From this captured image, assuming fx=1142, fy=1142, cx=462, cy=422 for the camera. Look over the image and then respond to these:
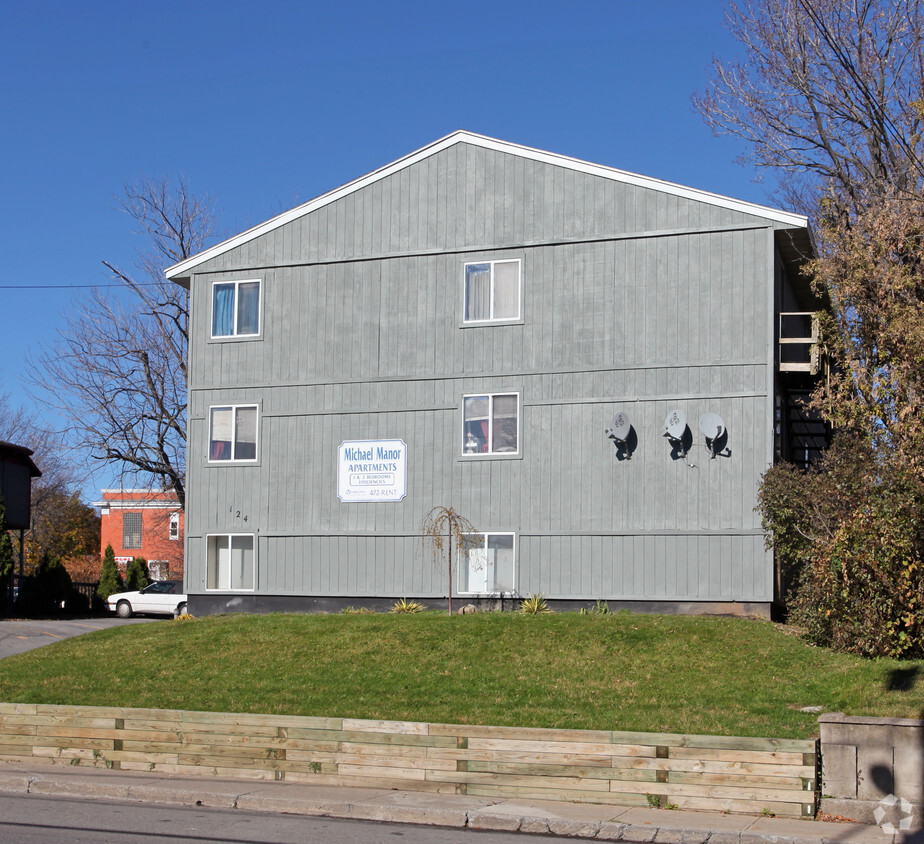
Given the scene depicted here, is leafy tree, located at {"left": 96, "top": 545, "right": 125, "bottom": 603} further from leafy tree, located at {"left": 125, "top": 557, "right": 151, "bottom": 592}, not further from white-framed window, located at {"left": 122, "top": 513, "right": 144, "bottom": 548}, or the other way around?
white-framed window, located at {"left": 122, "top": 513, "right": 144, "bottom": 548}

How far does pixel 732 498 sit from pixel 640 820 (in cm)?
1264

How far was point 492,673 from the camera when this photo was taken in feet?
57.8

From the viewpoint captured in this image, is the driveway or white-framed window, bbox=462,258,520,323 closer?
white-framed window, bbox=462,258,520,323

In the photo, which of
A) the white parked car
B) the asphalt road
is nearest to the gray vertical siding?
the white parked car

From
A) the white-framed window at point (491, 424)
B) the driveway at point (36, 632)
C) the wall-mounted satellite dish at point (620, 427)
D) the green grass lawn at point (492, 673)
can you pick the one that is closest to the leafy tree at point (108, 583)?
the driveway at point (36, 632)

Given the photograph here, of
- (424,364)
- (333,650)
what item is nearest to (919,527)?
(333,650)

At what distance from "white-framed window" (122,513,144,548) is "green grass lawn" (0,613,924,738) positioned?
55.8m

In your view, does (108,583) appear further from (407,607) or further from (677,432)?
(677,432)

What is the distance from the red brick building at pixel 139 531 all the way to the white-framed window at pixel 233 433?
44831mm

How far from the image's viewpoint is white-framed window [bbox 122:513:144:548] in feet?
253

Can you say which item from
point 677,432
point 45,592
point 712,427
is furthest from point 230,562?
point 45,592

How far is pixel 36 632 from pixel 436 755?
19967 mm

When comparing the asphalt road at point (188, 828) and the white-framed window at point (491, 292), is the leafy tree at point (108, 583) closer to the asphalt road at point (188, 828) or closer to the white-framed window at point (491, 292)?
the white-framed window at point (491, 292)

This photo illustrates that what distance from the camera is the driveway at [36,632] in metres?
25.9
